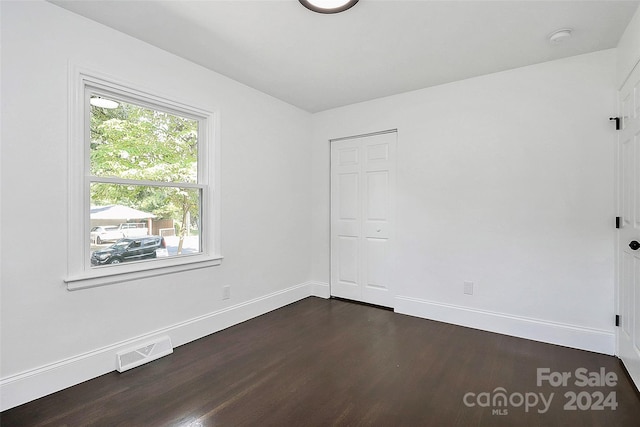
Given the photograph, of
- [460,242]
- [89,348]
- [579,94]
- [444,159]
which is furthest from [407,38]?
[89,348]

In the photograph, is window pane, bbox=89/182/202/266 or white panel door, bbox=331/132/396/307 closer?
window pane, bbox=89/182/202/266

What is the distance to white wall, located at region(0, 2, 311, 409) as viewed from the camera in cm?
192

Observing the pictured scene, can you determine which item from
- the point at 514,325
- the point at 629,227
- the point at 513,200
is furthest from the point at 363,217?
the point at 629,227

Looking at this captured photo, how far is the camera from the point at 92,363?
88.2 inches

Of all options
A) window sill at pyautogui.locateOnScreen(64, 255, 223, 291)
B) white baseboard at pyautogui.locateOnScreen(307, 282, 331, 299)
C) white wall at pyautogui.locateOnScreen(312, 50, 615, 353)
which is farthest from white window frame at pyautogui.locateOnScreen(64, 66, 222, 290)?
white wall at pyautogui.locateOnScreen(312, 50, 615, 353)

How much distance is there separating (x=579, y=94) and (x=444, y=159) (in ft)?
3.99

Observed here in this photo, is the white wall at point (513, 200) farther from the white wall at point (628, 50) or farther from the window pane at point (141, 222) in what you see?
the window pane at point (141, 222)

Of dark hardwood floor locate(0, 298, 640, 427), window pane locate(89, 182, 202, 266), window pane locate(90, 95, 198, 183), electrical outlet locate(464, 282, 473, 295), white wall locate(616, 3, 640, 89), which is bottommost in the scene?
dark hardwood floor locate(0, 298, 640, 427)

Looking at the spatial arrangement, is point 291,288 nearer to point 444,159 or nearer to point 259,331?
point 259,331

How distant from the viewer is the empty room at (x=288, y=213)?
1.98 meters

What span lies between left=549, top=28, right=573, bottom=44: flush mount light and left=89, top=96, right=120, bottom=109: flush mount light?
11.3 ft

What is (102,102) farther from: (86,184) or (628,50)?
(628,50)

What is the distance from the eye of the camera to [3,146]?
1880 millimetres

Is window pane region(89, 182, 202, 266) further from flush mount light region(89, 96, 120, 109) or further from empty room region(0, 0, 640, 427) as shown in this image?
flush mount light region(89, 96, 120, 109)
